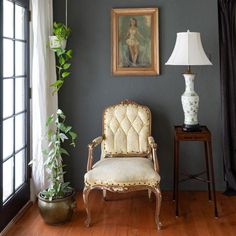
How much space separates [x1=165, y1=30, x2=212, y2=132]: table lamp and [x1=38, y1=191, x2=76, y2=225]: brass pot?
1327 millimetres

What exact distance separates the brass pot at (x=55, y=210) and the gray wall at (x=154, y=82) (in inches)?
37.5

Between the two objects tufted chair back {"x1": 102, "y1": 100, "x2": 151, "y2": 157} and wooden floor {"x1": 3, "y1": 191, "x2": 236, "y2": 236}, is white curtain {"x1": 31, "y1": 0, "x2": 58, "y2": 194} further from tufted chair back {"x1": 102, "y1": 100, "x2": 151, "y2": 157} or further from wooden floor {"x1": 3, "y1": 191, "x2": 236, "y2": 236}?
tufted chair back {"x1": 102, "y1": 100, "x2": 151, "y2": 157}

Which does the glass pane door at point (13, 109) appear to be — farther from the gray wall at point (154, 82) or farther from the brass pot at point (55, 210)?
the gray wall at point (154, 82)

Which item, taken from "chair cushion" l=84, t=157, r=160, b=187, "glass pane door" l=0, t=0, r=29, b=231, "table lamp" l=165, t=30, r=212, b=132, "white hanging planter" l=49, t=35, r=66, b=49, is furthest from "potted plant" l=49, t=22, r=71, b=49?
"chair cushion" l=84, t=157, r=160, b=187

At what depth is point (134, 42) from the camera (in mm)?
3936

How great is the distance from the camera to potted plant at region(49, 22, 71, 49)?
3.58 meters

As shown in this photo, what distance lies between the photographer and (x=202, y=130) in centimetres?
350

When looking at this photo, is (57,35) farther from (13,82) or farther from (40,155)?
(40,155)

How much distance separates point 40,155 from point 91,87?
3.14 ft

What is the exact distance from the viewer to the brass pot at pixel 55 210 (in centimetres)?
313

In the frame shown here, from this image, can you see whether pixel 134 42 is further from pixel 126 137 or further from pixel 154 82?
pixel 126 137

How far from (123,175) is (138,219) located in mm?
507

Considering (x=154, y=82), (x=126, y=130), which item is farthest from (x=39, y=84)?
(x=154, y=82)

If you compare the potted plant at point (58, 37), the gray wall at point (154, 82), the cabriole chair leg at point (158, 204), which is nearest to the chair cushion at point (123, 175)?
the cabriole chair leg at point (158, 204)
